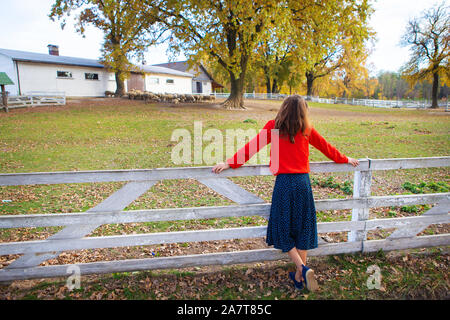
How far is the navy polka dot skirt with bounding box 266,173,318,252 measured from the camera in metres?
3.25

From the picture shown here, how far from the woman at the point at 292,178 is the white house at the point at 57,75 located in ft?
86.4

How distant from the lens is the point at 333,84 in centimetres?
6172

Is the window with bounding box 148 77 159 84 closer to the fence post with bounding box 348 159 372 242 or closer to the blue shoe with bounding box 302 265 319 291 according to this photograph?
the fence post with bounding box 348 159 372 242

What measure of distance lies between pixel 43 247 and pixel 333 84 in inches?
2581

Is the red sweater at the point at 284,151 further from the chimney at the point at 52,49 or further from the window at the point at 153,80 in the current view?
the chimney at the point at 52,49

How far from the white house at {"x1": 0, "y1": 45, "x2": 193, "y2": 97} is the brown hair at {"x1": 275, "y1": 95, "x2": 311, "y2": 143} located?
86.5ft

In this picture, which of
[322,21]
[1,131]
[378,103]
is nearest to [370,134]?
[322,21]

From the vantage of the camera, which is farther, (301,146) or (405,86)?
(405,86)

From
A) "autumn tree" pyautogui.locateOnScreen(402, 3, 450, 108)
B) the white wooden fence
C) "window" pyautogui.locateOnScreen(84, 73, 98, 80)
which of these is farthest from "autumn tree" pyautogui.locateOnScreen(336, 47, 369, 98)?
the white wooden fence

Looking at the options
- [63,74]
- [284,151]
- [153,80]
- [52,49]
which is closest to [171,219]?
[284,151]

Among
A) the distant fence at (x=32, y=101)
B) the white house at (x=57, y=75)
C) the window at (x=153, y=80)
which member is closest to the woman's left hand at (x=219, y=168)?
the distant fence at (x=32, y=101)

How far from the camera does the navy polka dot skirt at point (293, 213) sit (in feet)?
10.7
